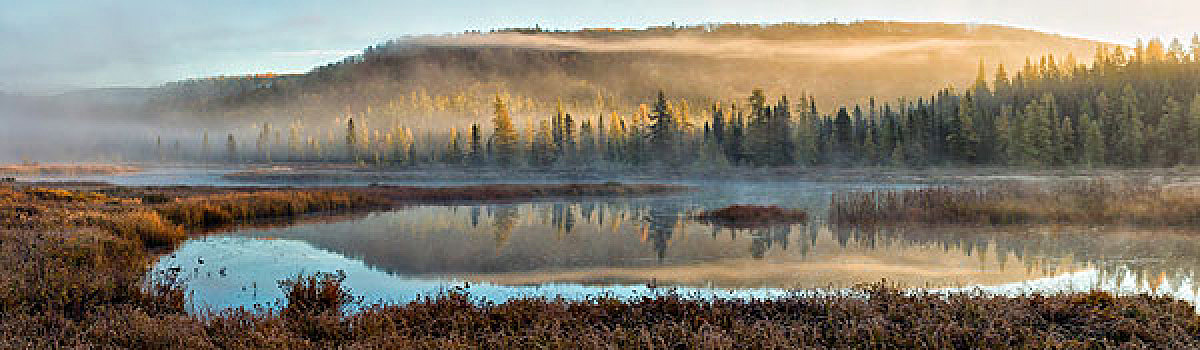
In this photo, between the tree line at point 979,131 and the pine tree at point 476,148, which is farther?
the pine tree at point 476,148

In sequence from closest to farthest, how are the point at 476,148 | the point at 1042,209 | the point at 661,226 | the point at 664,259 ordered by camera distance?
the point at 664,259 → the point at 1042,209 → the point at 661,226 → the point at 476,148

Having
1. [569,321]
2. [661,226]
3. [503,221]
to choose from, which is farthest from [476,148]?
[569,321]

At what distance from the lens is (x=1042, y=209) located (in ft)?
100

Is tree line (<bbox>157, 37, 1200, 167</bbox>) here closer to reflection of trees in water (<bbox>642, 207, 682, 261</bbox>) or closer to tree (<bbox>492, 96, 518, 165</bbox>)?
tree (<bbox>492, 96, 518, 165</bbox>)

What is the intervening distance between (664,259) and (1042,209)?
17762mm

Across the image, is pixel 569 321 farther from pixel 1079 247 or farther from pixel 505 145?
pixel 505 145

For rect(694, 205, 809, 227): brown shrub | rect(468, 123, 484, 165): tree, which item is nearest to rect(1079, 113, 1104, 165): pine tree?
rect(694, 205, 809, 227): brown shrub

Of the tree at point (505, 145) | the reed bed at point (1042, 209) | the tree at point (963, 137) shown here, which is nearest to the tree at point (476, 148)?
the tree at point (505, 145)

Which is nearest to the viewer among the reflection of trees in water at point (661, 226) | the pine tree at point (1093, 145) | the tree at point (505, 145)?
the reflection of trees in water at point (661, 226)

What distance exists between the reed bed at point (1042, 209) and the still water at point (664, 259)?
2.57 m

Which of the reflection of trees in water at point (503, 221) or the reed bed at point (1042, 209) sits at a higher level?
the reed bed at point (1042, 209)

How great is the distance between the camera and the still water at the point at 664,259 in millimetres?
16328

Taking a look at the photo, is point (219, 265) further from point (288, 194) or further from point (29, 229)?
point (288, 194)

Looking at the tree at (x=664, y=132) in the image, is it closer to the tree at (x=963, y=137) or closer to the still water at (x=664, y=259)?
the tree at (x=963, y=137)
